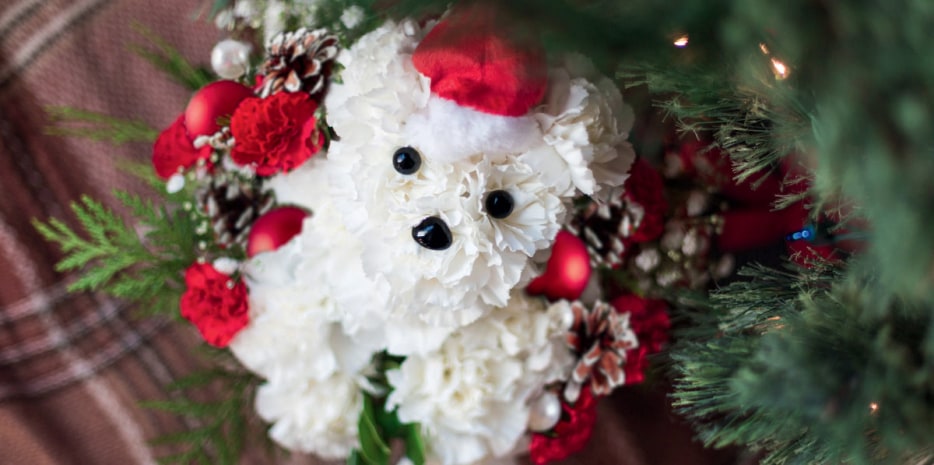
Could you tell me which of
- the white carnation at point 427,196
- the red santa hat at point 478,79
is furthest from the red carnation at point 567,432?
the red santa hat at point 478,79

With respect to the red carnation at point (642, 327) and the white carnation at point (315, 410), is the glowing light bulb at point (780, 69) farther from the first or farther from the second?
the white carnation at point (315, 410)

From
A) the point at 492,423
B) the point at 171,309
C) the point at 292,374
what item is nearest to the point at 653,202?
the point at 492,423

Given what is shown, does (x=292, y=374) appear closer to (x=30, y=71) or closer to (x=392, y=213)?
(x=392, y=213)

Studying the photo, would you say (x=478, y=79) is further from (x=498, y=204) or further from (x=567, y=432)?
(x=567, y=432)

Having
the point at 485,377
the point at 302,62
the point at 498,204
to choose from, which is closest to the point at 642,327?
the point at 485,377

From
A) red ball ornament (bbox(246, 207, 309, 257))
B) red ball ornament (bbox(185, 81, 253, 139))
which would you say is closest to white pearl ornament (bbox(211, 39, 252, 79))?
red ball ornament (bbox(185, 81, 253, 139))

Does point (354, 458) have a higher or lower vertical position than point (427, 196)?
lower
